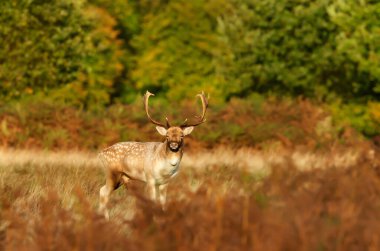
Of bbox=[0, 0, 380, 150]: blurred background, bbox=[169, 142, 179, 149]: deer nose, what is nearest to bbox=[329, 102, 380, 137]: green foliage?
bbox=[0, 0, 380, 150]: blurred background

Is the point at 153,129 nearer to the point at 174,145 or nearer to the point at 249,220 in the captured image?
the point at 174,145

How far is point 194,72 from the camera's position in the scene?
51.2 meters

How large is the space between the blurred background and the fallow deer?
10.7m

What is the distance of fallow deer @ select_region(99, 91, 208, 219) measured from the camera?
11648 millimetres

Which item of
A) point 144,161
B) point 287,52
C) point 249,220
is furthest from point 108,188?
point 287,52

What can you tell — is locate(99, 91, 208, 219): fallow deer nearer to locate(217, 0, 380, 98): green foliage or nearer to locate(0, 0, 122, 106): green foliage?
locate(217, 0, 380, 98): green foliage

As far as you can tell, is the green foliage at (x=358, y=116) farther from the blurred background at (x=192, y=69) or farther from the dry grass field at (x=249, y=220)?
the dry grass field at (x=249, y=220)

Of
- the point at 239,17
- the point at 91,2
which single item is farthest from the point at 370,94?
the point at 91,2

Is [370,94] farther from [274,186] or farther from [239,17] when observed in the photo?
[274,186]

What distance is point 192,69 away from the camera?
5084 cm

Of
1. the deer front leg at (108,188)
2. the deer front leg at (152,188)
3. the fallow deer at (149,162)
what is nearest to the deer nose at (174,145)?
the fallow deer at (149,162)

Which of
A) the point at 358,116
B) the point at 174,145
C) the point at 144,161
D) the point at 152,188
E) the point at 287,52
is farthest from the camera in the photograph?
the point at 287,52

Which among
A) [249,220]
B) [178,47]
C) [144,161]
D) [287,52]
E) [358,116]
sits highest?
[249,220]

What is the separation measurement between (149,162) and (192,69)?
39163 millimetres
